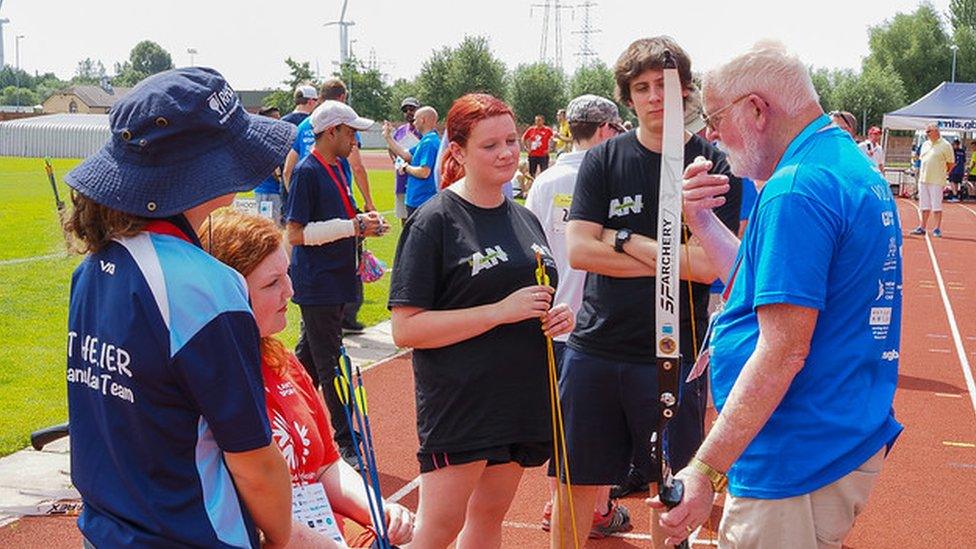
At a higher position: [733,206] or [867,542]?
[733,206]

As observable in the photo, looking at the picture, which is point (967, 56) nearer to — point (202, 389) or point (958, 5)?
point (958, 5)

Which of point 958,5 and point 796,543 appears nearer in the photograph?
point 796,543

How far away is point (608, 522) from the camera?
18.5 feet

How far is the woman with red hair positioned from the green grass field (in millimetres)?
1198

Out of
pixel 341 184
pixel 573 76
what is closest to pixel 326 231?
pixel 341 184

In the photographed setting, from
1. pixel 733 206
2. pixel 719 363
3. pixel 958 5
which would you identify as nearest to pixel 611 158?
pixel 733 206

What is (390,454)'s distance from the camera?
272 inches

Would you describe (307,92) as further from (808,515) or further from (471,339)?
(808,515)

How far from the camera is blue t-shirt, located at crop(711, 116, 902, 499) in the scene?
8.55ft

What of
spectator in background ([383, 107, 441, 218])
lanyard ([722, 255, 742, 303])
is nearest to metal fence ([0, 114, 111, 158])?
spectator in background ([383, 107, 441, 218])

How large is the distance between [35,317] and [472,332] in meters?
8.73

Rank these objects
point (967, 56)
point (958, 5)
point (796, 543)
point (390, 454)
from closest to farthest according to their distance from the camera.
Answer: point (796, 543)
point (390, 454)
point (967, 56)
point (958, 5)

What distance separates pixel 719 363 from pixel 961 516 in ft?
13.0

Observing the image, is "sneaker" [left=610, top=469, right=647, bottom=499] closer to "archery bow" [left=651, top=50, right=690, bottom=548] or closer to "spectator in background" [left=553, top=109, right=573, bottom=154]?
"archery bow" [left=651, top=50, right=690, bottom=548]
